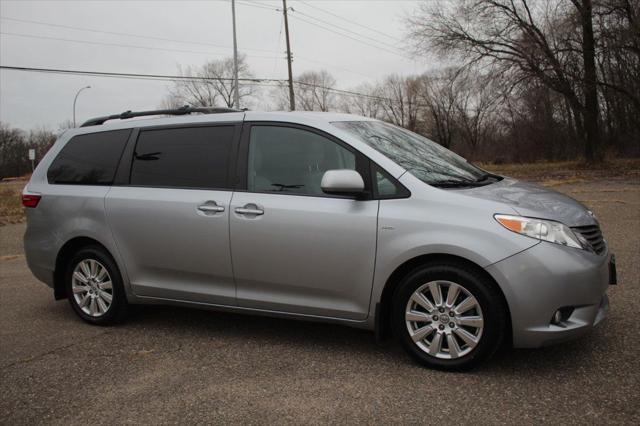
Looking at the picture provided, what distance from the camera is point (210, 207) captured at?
162 inches

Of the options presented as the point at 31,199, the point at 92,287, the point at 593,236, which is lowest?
the point at 92,287

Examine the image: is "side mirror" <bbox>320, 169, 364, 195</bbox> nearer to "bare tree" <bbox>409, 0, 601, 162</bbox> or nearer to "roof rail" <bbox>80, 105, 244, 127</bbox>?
"roof rail" <bbox>80, 105, 244, 127</bbox>

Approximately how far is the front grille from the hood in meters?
0.03

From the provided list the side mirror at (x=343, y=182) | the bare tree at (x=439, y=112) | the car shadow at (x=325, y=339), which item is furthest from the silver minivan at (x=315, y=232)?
the bare tree at (x=439, y=112)

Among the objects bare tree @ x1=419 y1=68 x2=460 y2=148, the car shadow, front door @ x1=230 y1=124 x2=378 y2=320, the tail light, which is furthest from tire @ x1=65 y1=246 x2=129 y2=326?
bare tree @ x1=419 y1=68 x2=460 y2=148

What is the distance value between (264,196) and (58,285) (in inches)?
90.6

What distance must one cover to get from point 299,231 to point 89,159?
7.42 feet

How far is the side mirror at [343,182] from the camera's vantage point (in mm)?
3580

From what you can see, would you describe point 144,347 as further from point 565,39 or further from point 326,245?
point 565,39

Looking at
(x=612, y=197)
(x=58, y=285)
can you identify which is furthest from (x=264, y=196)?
(x=612, y=197)

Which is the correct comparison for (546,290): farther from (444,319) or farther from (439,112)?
(439,112)

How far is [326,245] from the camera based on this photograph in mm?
3729

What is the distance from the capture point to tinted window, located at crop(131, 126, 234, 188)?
14.0ft

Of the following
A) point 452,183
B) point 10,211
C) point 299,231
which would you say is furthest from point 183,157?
point 10,211
